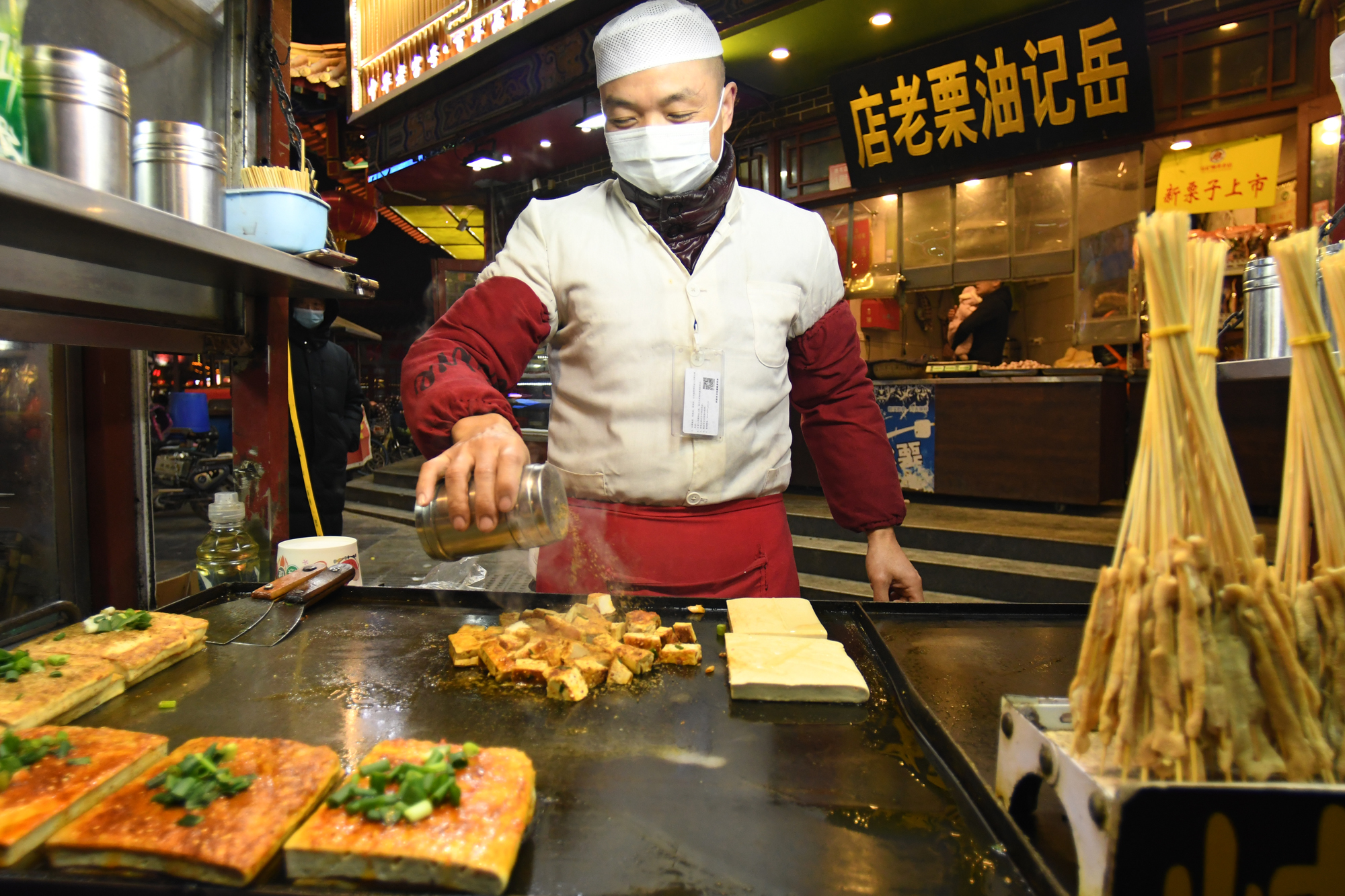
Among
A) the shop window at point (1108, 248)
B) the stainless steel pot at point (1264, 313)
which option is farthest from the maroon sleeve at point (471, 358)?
the shop window at point (1108, 248)

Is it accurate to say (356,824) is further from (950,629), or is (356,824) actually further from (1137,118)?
(1137,118)

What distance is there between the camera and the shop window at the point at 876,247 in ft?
25.0

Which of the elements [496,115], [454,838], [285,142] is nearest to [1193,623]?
[454,838]

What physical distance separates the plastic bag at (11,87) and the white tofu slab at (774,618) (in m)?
1.73

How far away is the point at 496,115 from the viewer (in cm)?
683

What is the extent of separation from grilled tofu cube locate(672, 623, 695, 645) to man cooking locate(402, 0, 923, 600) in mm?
369

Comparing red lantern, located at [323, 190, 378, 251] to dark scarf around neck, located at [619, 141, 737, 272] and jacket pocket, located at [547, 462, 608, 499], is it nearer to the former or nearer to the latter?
dark scarf around neck, located at [619, 141, 737, 272]

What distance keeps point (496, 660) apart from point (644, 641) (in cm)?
31

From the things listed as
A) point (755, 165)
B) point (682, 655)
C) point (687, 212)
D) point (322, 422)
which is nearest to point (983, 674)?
point (682, 655)

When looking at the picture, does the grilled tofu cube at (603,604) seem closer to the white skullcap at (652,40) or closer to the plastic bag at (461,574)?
the white skullcap at (652,40)

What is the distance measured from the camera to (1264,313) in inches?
70.2

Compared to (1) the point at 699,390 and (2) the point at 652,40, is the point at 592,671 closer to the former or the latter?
(1) the point at 699,390

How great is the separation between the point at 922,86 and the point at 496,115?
395cm

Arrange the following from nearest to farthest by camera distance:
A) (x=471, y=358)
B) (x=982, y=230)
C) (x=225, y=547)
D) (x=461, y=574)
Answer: (x=471, y=358) → (x=225, y=547) → (x=461, y=574) → (x=982, y=230)
